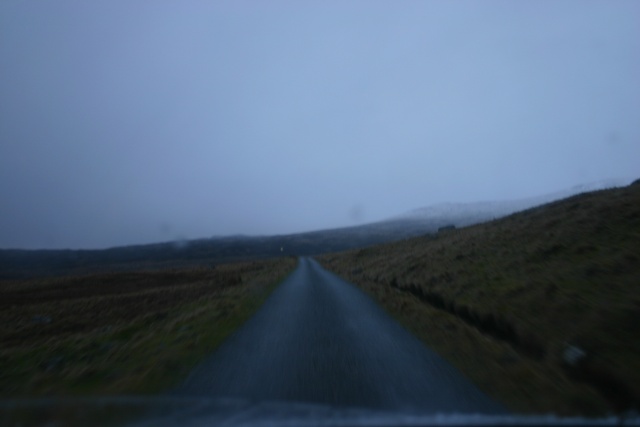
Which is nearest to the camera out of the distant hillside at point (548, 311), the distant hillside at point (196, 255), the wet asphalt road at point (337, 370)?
the wet asphalt road at point (337, 370)

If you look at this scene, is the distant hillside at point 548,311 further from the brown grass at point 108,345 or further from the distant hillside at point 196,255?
the distant hillside at point 196,255

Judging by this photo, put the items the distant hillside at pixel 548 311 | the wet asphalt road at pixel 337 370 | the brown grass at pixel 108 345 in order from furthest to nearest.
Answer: the brown grass at pixel 108 345 → the distant hillside at pixel 548 311 → the wet asphalt road at pixel 337 370

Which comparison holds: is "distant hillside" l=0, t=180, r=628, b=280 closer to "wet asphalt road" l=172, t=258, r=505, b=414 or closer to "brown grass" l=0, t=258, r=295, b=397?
"brown grass" l=0, t=258, r=295, b=397

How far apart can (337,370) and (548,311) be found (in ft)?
18.3

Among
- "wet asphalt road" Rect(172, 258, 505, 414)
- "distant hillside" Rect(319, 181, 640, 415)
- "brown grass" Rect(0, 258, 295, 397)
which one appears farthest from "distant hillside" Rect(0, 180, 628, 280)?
"wet asphalt road" Rect(172, 258, 505, 414)

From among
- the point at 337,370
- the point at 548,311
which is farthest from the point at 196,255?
the point at 337,370

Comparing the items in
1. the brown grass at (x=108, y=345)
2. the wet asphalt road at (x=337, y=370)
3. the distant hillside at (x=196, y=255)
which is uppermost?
the distant hillside at (x=196, y=255)

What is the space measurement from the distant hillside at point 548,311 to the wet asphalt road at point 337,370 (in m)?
0.61

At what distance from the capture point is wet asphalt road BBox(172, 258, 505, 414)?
20.6 ft

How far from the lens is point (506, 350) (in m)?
8.77

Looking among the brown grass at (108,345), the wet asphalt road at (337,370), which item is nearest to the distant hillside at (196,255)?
the brown grass at (108,345)

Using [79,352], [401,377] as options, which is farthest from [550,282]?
[79,352]

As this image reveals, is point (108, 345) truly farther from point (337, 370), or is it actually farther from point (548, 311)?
point (548, 311)

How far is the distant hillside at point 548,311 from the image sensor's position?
6.46 meters
